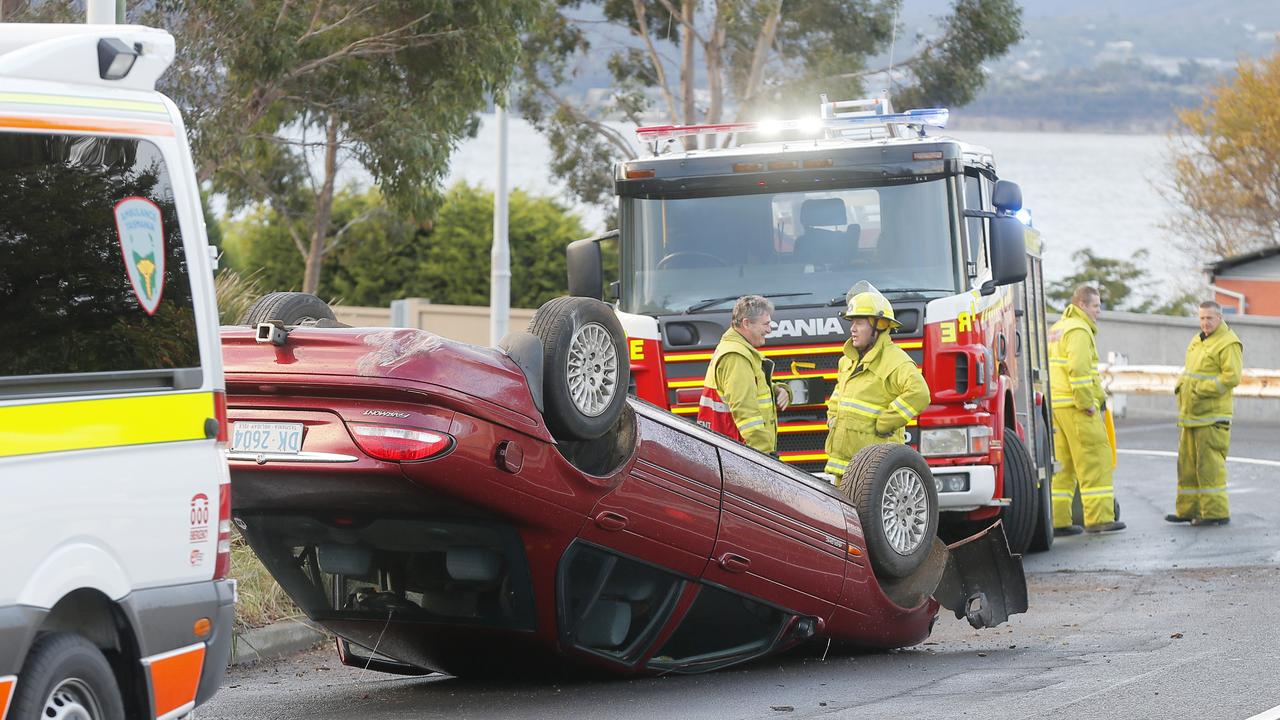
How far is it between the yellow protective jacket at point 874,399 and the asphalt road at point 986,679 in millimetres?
1151

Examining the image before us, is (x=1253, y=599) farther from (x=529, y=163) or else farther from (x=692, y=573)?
(x=529, y=163)

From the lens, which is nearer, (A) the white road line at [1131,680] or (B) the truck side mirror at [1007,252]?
(A) the white road line at [1131,680]

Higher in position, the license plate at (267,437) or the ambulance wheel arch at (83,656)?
the license plate at (267,437)

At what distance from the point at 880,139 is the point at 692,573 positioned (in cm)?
446

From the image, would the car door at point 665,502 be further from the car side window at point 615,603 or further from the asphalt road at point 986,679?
the asphalt road at point 986,679

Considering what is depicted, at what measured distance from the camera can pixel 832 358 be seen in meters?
10.7

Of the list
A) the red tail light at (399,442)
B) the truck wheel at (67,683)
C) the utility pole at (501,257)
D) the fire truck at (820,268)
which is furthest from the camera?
the utility pole at (501,257)

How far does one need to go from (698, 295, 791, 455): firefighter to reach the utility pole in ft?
39.4

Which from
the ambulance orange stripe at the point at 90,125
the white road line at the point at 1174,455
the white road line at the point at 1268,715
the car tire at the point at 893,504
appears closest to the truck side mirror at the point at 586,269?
the car tire at the point at 893,504

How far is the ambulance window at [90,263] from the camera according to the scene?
16.6 feet

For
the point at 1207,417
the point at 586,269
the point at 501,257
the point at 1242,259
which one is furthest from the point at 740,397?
the point at 1242,259

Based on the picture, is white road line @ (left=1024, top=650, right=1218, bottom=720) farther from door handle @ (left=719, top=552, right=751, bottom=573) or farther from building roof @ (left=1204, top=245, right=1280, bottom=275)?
building roof @ (left=1204, top=245, right=1280, bottom=275)

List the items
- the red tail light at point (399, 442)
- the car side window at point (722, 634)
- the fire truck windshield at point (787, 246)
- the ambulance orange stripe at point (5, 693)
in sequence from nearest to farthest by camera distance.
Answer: the ambulance orange stripe at point (5, 693) → the red tail light at point (399, 442) → the car side window at point (722, 634) → the fire truck windshield at point (787, 246)

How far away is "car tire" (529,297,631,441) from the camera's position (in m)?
6.84
